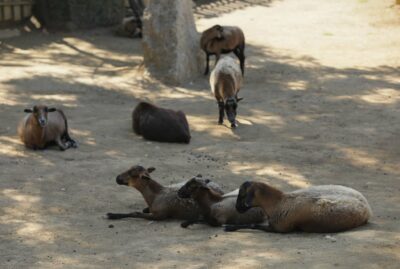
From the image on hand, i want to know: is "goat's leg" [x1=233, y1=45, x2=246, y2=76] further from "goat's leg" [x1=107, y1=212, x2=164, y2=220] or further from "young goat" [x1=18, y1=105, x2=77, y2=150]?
"goat's leg" [x1=107, y1=212, x2=164, y2=220]

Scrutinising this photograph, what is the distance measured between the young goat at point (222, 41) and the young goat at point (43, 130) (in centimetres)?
543

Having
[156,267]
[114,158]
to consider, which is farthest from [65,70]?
[156,267]

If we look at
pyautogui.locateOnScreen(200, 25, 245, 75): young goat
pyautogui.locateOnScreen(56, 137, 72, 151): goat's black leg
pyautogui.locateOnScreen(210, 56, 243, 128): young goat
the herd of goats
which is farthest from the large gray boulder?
the herd of goats

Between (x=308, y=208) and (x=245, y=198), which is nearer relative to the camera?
(x=308, y=208)

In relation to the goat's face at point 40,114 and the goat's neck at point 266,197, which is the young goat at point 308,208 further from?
the goat's face at point 40,114

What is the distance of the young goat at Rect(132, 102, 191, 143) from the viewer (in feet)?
39.8

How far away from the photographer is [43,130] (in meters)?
11.5

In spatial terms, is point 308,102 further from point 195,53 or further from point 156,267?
point 156,267

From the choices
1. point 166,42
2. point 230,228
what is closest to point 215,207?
point 230,228

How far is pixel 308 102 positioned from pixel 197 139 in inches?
121

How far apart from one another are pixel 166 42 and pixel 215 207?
27.9 feet

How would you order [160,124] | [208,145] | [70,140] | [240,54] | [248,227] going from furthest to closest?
[240,54] → [160,124] → [208,145] → [70,140] → [248,227]

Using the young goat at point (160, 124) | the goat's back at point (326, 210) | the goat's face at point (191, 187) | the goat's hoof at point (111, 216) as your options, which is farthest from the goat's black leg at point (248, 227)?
the young goat at point (160, 124)

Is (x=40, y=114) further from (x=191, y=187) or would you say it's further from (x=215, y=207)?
(x=215, y=207)
